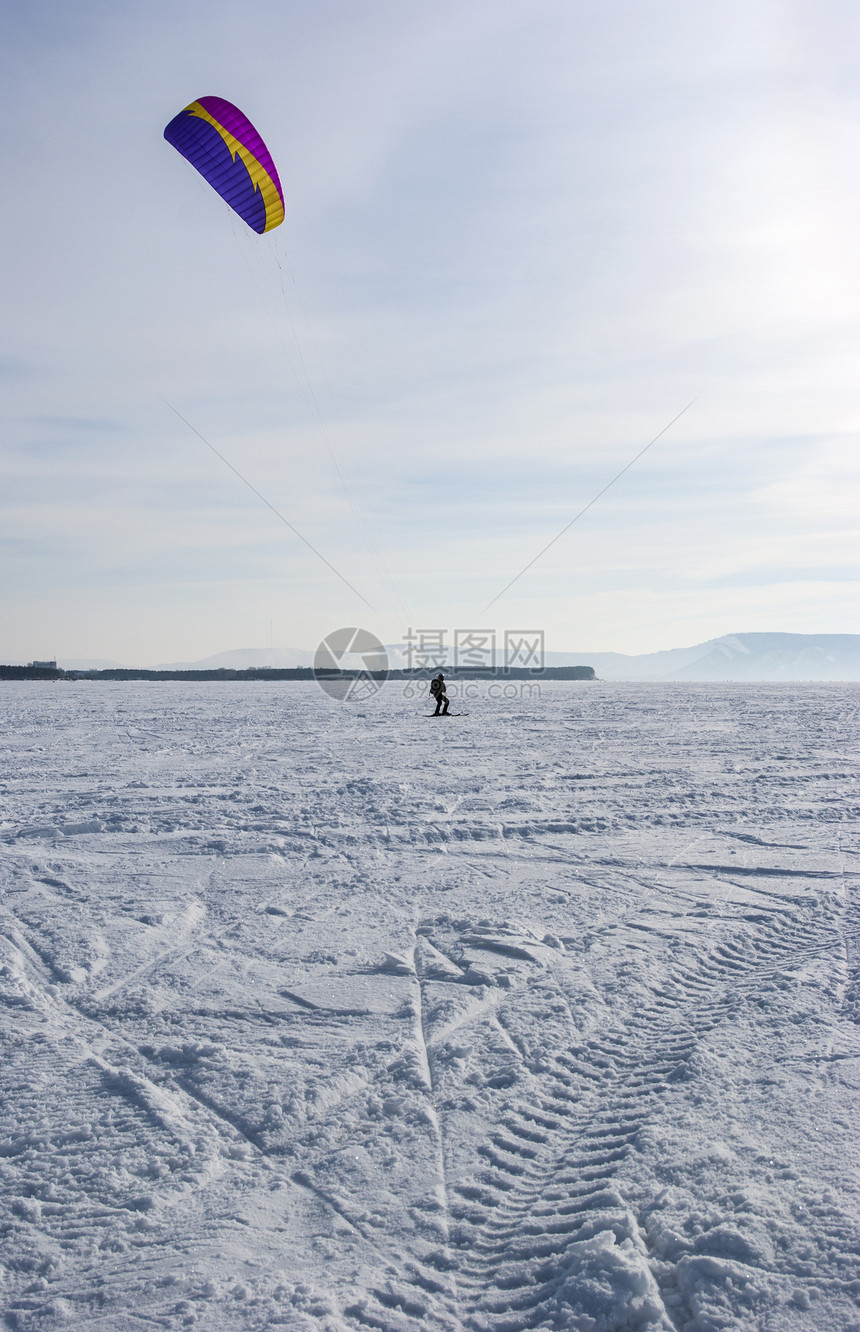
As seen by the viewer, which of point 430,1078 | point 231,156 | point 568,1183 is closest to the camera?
point 568,1183

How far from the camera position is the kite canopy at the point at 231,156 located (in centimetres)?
1238

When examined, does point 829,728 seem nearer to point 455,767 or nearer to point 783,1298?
point 455,767

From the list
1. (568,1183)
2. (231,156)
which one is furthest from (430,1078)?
(231,156)

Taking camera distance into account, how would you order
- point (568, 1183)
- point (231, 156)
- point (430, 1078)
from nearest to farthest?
point (568, 1183) < point (430, 1078) < point (231, 156)

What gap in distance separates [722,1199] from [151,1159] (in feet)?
6.46

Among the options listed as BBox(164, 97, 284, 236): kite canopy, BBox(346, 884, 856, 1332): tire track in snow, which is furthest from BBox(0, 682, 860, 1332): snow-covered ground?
BBox(164, 97, 284, 236): kite canopy

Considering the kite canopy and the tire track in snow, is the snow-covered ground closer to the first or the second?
the tire track in snow

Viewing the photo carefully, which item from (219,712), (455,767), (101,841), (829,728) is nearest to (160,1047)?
(101,841)

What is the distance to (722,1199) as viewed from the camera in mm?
2568

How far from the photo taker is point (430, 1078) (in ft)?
10.9

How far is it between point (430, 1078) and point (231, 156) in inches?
553

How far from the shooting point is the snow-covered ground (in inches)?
90.4

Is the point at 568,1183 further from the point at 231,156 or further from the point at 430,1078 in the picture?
the point at 231,156

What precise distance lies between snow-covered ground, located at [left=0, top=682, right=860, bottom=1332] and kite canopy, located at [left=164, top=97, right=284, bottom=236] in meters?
11.0
